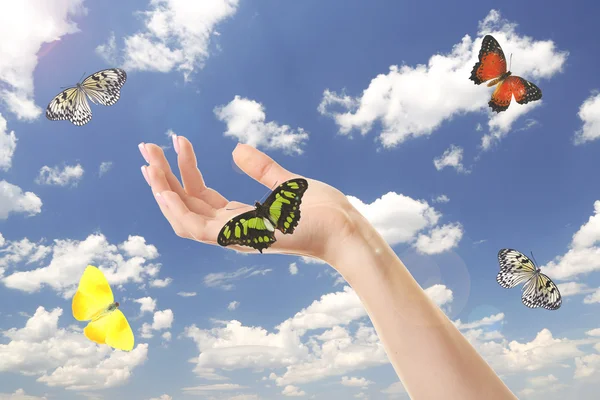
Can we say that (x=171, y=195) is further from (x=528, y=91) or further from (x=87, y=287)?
(x=528, y=91)

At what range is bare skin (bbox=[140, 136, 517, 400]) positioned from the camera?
322 cm

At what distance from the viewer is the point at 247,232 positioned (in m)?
4.18

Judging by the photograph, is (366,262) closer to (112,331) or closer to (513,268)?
(112,331)

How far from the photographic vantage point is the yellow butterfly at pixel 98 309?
5801mm

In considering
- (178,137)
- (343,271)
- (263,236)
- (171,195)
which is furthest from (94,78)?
(343,271)

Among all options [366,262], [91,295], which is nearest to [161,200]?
[91,295]

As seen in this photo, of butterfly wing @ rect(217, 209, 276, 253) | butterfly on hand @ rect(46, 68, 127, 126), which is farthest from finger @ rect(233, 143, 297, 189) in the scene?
butterfly on hand @ rect(46, 68, 127, 126)

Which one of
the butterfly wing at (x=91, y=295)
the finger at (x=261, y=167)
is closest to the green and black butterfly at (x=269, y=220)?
the finger at (x=261, y=167)

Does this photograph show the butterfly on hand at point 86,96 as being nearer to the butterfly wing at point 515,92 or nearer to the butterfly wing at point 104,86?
the butterfly wing at point 104,86

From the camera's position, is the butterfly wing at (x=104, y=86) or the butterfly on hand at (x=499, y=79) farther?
the butterfly wing at (x=104, y=86)

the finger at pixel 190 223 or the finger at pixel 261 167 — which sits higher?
the finger at pixel 261 167

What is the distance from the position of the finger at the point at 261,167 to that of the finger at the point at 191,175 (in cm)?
71

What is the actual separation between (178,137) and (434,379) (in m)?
4.06

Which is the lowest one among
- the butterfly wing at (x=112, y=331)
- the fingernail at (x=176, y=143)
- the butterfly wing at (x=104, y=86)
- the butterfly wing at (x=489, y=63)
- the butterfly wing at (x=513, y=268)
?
the butterfly wing at (x=112, y=331)
